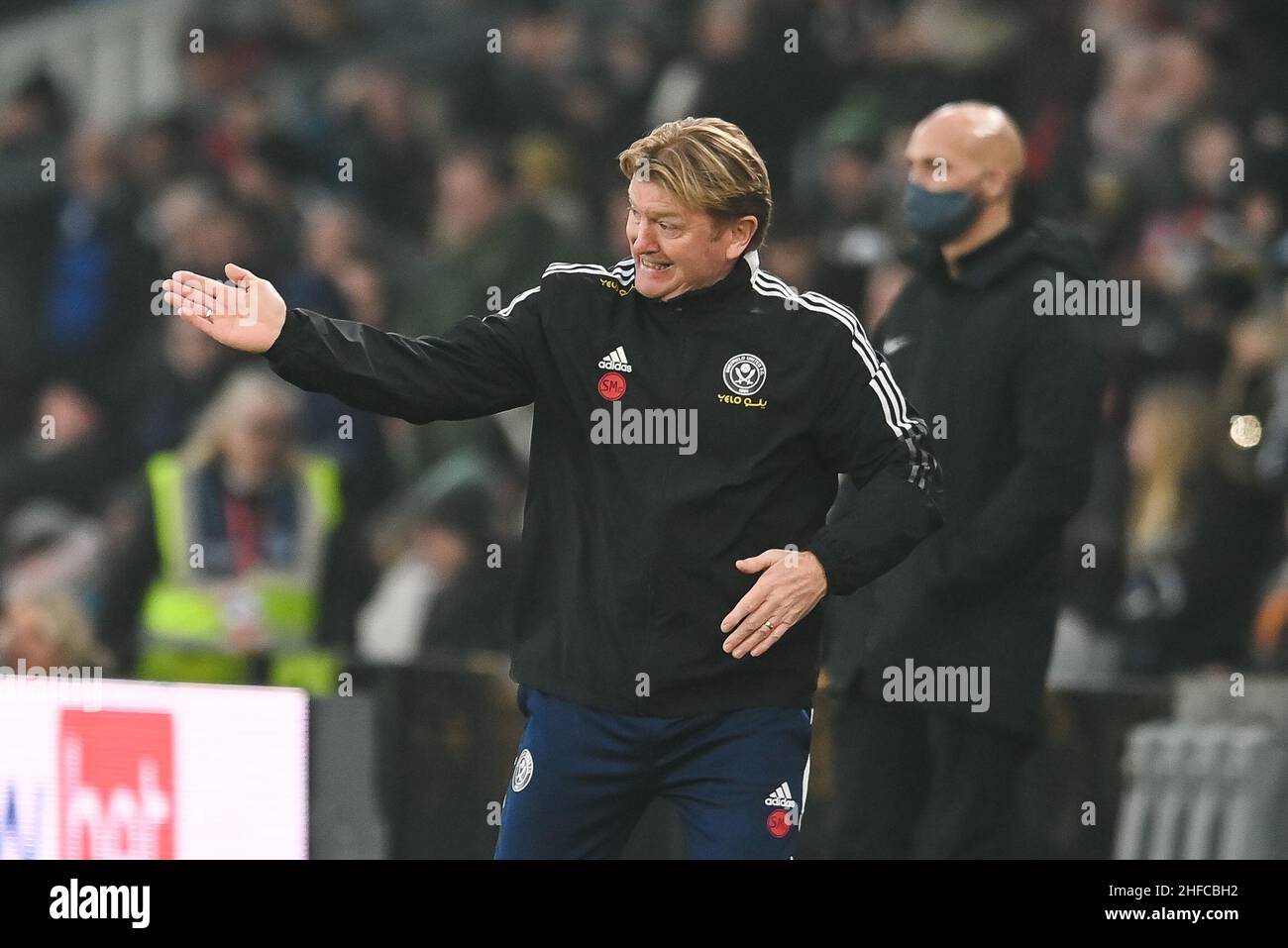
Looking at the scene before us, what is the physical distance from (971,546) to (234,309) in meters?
2.32

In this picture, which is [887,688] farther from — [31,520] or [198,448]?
[31,520]

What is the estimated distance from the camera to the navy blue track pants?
173 inches

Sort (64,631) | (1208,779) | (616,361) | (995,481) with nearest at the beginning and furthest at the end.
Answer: (616,361) → (995,481) → (1208,779) → (64,631)

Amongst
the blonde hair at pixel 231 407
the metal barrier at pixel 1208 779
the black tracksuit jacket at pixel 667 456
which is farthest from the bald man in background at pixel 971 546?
the blonde hair at pixel 231 407

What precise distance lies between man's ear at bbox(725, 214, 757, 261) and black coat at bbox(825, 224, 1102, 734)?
1458 mm

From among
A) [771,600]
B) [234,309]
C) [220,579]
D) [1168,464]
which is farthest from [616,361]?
[220,579]

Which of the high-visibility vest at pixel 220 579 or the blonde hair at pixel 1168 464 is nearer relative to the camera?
the blonde hair at pixel 1168 464

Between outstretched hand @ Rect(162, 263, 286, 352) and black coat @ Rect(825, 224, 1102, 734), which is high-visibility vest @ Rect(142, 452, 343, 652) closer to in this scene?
black coat @ Rect(825, 224, 1102, 734)

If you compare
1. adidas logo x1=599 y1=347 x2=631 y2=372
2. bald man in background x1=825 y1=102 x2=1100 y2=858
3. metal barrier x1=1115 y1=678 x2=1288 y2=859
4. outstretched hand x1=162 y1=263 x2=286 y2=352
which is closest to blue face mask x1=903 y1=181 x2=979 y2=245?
bald man in background x1=825 y1=102 x2=1100 y2=858

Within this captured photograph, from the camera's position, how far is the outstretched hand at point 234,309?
14.0 feet

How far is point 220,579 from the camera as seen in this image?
9.16 meters

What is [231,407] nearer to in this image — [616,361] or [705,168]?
[616,361]

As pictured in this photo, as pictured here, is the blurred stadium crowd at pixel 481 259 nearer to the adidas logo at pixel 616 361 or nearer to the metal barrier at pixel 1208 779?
the metal barrier at pixel 1208 779

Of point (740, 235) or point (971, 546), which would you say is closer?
point (740, 235)
